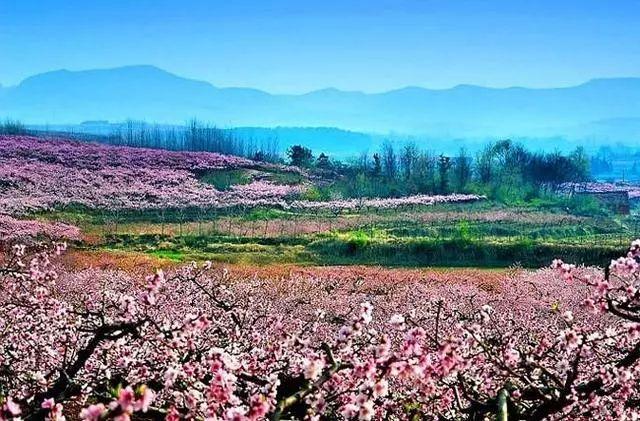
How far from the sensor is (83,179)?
180 ft

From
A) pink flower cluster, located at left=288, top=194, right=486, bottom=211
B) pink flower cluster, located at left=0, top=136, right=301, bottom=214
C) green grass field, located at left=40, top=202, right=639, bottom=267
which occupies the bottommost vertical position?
green grass field, located at left=40, top=202, right=639, bottom=267

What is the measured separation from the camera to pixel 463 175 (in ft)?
235

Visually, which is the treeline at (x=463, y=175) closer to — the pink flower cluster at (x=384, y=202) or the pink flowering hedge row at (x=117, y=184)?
the pink flower cluster at (x=384, y=202)

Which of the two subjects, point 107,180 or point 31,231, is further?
point 107,180

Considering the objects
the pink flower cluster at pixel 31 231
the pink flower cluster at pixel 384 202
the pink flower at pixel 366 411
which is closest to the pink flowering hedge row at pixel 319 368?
the pink flower at pixel 366 411

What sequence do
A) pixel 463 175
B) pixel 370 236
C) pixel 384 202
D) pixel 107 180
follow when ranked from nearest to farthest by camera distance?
pixel 370 236 → pixel 107 180 → pixel 384 202 → pixel 463 175

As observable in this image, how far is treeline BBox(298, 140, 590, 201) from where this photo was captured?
→ 65.8 meters

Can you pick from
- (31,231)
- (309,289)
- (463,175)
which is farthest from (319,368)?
(463,175)

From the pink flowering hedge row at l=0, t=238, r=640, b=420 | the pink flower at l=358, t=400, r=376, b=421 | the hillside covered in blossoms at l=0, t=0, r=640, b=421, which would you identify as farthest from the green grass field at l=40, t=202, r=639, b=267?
the pink flower at l=358, t=400, r=376, b=421

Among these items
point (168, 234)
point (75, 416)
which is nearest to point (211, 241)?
point (168, 234)

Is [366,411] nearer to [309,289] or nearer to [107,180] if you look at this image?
[309,289]

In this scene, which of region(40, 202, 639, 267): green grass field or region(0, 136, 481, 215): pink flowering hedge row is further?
region(0, 136, 481, 215): pink flowering hedge row

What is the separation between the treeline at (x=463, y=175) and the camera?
65.8m

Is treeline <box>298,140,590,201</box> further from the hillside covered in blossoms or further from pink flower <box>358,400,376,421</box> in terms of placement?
pink flower <box>358,400,376,421</box>
